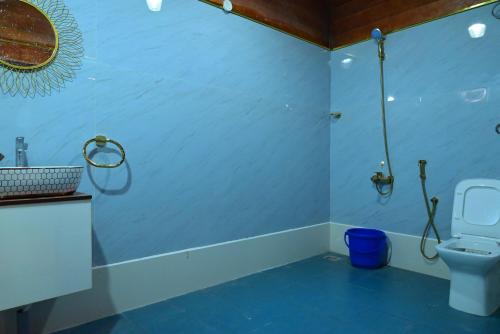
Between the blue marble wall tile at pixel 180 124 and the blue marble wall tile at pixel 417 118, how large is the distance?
388 millimetres

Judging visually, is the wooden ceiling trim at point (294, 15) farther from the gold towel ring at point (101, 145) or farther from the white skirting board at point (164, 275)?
the white skirting board at point (164, 275)

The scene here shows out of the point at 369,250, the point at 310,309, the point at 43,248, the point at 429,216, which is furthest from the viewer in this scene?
the point at 369,250

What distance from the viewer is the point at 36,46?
1620 mm

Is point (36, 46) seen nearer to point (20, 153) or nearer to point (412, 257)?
point (20, 153)

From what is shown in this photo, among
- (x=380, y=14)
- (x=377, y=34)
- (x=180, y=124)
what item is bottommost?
(x=180, y=124)

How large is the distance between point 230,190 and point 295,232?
2.70 feet

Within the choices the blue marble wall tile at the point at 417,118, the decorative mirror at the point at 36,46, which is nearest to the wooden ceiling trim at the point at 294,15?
the blue marble wall tile at the point at 417,118

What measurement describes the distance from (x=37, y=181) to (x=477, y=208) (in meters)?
2.56

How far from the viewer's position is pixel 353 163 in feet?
10.1

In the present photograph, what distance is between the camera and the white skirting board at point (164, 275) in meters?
1.75

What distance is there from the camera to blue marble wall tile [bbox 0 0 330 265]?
1.79 metres

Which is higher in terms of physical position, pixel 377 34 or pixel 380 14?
pixel 380 14

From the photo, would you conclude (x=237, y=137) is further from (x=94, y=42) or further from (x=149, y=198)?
(x=94, y=42)

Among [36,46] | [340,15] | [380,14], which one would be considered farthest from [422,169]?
[36,46]
